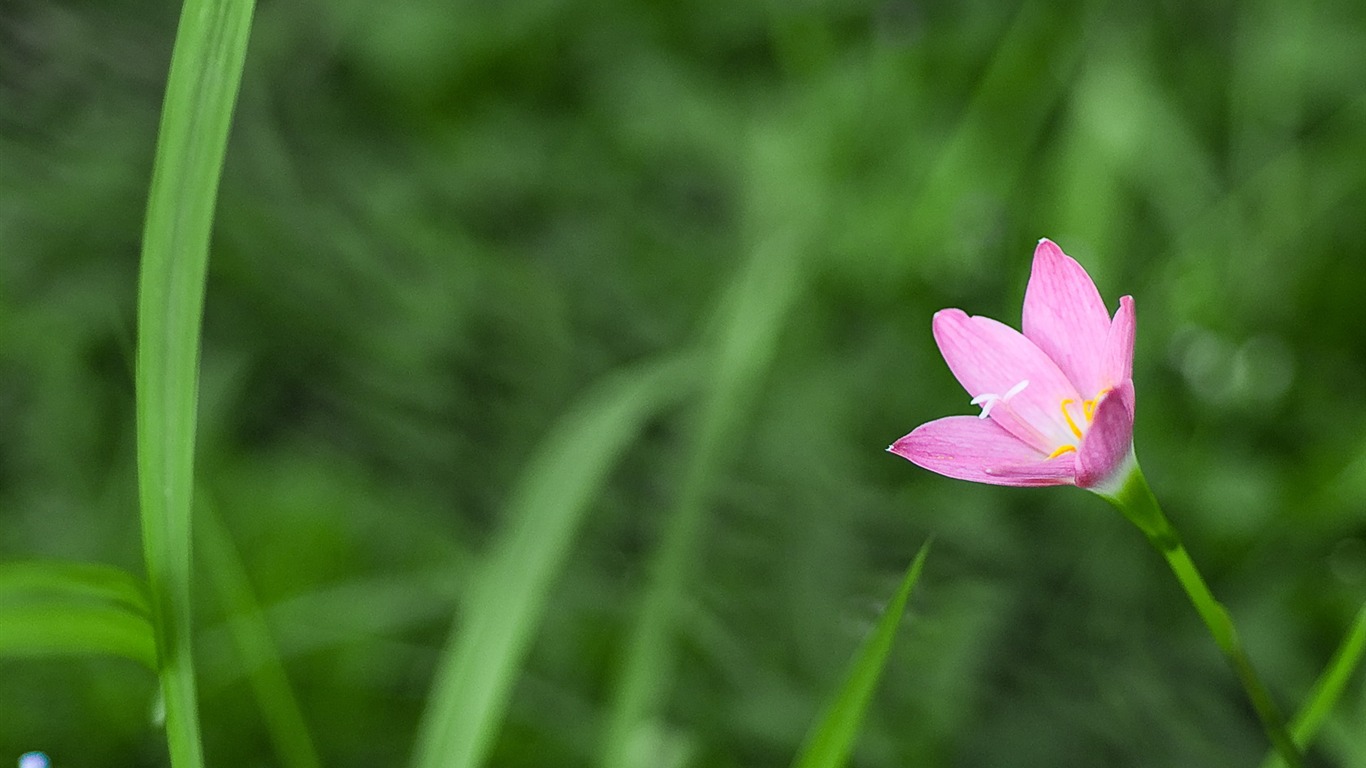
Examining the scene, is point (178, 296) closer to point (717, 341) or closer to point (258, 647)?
point (258, 647)

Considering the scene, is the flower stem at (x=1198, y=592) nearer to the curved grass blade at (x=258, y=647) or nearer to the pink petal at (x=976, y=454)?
the pink petal at (x=976, y=454)

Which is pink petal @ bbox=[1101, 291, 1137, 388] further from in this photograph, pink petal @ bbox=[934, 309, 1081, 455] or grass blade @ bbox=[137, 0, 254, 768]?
grass blade @ bbox=[137, 0, 254, 768]

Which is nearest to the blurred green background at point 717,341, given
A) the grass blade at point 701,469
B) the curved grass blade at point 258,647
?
the grass blade at point 701,469

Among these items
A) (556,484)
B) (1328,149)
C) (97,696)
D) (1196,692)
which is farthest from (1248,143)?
(97,696)

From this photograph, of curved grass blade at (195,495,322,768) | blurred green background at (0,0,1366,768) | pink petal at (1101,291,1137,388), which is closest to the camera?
pink petal at (1101,291,1137,388)

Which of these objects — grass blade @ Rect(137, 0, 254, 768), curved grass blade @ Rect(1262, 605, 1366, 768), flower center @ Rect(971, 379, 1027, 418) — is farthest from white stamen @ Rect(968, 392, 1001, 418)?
grass blade @ Rect(137, 0, 254, 768)

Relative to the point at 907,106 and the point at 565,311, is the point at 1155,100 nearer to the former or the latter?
the point at 907,106

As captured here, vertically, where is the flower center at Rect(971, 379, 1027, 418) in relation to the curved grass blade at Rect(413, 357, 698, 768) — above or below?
below
